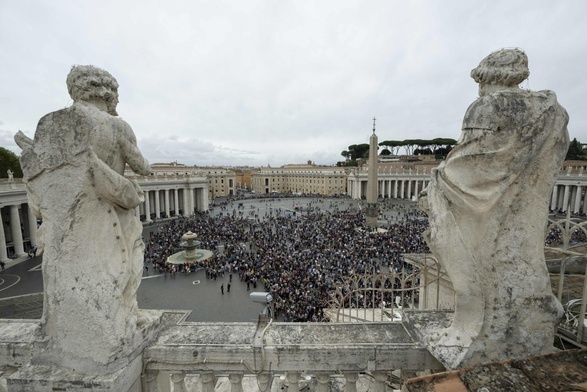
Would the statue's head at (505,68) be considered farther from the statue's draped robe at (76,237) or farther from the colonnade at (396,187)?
the colonnade at (396,187)

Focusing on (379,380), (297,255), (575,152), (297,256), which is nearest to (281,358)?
(379,380)

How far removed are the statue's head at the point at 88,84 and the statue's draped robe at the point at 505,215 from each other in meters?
3.05

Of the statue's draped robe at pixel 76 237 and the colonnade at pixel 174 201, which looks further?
the colonnade at pixel 174 201

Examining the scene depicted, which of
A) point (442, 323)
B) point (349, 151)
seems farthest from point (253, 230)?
point (349, 151)

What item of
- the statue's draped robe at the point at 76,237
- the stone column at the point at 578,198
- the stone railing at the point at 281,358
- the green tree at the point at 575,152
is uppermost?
the green tree at the point at 575,152

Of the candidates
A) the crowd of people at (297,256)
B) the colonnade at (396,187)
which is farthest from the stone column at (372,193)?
the colonnade at (396,187)

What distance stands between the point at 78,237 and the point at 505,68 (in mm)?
3795

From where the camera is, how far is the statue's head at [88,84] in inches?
97.5

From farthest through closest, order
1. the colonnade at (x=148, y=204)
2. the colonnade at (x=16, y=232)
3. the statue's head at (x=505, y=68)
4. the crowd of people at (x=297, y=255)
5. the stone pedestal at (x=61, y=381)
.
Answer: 1. the colonnade at (x=148, y=204)
2. the colonnade at (x=16, y=232)
3. the crowd of people at (x=297, y=255)
4. the statue's head at (x=505, y=68)
5. the stone pedestal at (x=61, y=381)

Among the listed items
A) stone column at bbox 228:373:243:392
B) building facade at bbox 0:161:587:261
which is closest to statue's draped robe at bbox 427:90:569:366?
building facade at bbox 0:161:587:261

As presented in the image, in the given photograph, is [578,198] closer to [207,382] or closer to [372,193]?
[372,193]

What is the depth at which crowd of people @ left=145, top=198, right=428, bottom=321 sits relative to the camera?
14.6 metres

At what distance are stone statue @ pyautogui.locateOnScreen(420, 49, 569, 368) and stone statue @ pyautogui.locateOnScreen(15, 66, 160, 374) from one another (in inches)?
110

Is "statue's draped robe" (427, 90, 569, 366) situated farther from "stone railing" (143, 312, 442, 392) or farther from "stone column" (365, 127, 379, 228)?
"stone column" (365, 127, 379, 228)
